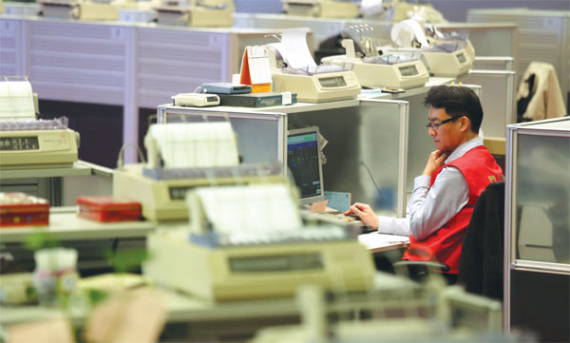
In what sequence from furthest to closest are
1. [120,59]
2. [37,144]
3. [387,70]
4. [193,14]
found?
[193,14], [120,59], [387,70], [37,144]

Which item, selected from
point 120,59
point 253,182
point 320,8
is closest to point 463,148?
point 253,182

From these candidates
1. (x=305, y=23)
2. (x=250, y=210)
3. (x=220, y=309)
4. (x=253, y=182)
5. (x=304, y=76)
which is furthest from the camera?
(x=305, y=23)

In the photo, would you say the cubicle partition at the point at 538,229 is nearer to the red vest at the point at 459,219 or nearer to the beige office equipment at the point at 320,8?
the red vest at the point at 459,219

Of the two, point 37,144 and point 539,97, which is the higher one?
point 539,97

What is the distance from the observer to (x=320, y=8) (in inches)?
312

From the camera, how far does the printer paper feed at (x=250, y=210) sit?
2133mm

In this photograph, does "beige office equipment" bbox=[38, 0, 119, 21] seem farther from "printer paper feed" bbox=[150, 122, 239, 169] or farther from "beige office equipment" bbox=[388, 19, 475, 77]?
"printer paper feed" bbox=[150, 122, 239, 169]

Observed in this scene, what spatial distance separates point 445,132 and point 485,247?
0.55 metres

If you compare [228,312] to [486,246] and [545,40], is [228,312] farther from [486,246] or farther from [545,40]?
[545,40]

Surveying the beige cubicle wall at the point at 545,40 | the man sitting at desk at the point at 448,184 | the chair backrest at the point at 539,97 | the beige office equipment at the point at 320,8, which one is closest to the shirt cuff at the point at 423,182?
the man sitting at desk at the point at 448,184

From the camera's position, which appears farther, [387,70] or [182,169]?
→ [387,70]

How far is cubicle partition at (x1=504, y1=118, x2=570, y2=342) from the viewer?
11.3 feet

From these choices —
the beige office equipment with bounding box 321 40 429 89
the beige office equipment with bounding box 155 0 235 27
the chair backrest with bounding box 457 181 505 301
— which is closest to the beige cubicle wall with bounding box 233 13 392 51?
the beige office equipment with bounding box 155 0 235 27

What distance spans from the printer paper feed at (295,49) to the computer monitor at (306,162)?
27cm
